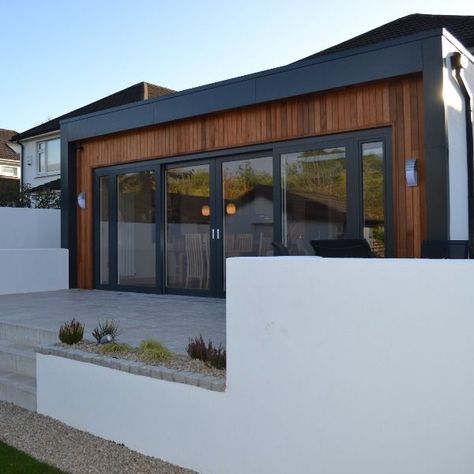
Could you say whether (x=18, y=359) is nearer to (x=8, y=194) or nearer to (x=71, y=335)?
(x=71, y=335)

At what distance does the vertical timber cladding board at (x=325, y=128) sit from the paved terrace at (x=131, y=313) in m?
2.21

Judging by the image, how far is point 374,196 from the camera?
6031 mm

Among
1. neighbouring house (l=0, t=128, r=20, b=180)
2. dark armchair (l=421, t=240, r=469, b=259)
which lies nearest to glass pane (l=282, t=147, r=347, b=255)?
dark armchair (l=421, t=240, r=469, b=259)

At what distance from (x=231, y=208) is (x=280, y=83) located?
1.88m

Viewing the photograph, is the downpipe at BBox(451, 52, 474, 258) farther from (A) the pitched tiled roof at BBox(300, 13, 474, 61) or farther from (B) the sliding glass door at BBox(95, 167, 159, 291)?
(A) the pitched tiled roof at BBox(300, 13, 474, 61)

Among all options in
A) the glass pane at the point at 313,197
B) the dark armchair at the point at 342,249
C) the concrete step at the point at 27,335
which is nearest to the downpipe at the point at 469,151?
the dark armchair at the point at 342,249

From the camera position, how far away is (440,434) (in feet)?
7.61

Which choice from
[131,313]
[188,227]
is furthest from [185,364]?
[188,227]

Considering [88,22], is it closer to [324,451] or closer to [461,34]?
[461,34]

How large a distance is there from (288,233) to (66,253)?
4.47 metres

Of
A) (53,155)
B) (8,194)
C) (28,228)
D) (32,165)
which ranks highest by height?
(53,155)

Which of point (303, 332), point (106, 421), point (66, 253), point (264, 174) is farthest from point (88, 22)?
point (303, 332)

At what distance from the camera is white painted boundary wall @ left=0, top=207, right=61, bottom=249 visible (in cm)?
1000

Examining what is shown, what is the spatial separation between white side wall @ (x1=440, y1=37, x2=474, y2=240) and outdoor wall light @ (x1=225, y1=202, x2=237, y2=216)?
119 inches
